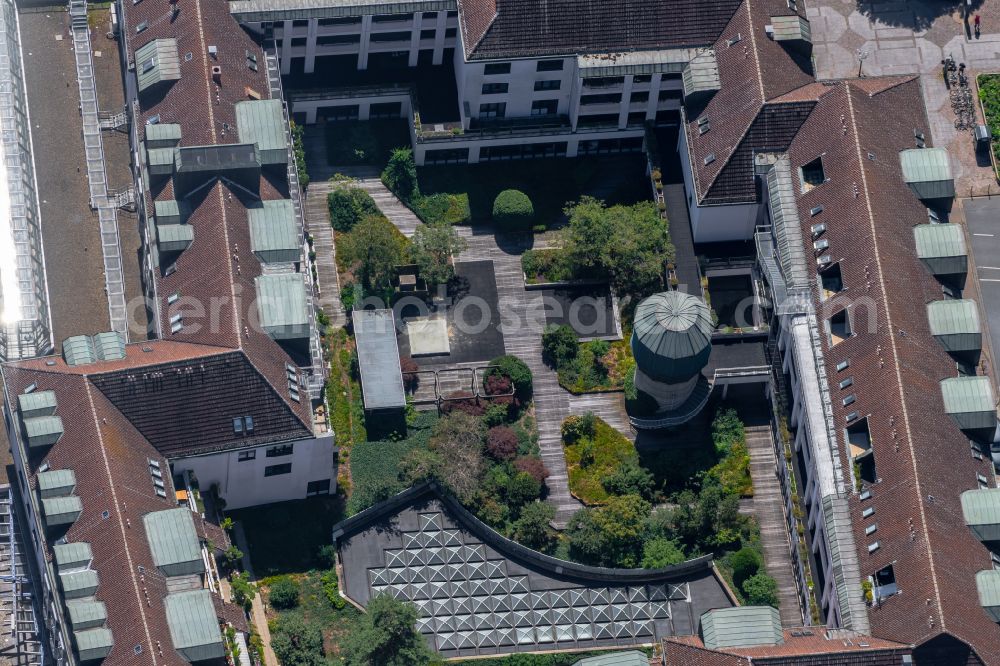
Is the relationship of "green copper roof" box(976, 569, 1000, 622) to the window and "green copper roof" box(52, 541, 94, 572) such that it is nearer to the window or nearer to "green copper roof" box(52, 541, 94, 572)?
the window

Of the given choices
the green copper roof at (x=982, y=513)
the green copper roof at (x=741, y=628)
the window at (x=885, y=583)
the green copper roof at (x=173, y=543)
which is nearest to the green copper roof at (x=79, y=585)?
the green copper roof at (x=173, y=543)

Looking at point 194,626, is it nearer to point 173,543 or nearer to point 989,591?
point 173,543

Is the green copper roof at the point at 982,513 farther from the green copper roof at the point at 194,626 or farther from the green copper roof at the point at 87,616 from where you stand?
the green copper roof at the point at 87,616

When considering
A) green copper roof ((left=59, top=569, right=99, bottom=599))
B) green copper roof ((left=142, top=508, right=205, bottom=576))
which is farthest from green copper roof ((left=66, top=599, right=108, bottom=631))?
green copper roof ((left=142, top=508, right=205, bottom=576))

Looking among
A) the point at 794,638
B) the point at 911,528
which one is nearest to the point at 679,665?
the point at 794,638

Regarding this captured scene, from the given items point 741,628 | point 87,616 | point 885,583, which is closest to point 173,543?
point 87,616

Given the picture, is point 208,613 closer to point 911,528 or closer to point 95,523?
point 95,523

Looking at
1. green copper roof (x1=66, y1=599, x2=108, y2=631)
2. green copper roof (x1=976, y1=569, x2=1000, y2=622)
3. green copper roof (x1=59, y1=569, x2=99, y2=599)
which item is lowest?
green copper roof (x1=976, y1=569, x2=1000, y2=622)
